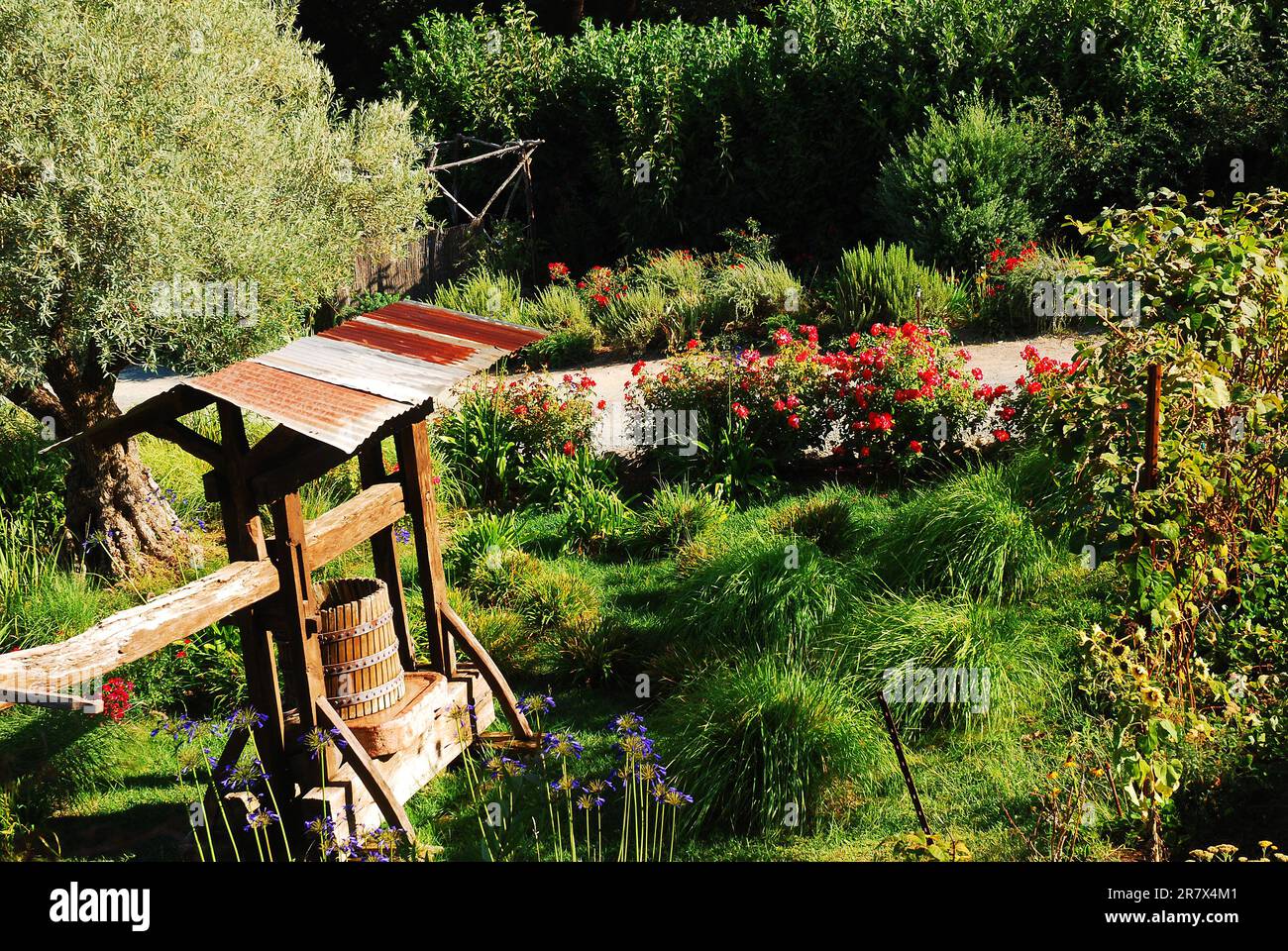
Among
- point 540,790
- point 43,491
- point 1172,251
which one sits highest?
point 1172,251

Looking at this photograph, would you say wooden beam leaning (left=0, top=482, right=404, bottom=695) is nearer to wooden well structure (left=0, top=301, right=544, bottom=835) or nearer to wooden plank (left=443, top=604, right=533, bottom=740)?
wooden well structure (left=0, top=301, right=544, bottom=835)

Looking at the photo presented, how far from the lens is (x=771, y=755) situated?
201 inches

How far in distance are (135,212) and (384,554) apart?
2.19m

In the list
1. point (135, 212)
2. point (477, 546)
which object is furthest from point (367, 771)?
point (135, 212)

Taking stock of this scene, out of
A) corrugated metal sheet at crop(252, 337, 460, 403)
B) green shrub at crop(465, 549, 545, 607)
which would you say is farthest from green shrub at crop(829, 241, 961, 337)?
corrugated metal sheet at crop(252, 337, 460, 403)

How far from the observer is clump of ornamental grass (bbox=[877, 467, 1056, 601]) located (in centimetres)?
647

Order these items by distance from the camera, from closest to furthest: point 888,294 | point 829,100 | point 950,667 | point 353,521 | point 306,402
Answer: point 306,402
point 353,521
point 950,667
point 888,294
point 829,100

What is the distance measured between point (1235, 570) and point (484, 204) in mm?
13857

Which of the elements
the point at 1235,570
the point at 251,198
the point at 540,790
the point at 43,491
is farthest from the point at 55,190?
the point at 1235,570

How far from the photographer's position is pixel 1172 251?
5.00 metres

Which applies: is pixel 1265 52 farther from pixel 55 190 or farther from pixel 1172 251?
pixel 55 190

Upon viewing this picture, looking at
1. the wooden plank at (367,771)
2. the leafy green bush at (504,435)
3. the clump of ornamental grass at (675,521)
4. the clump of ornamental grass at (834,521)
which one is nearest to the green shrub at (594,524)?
Result: the clump of ornamental grass at (675,521)

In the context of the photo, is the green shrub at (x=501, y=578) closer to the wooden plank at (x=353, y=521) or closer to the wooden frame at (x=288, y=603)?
the wooden frame at (x=288, y=603)

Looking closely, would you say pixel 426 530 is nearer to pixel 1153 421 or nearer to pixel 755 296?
pixel 1153 421
